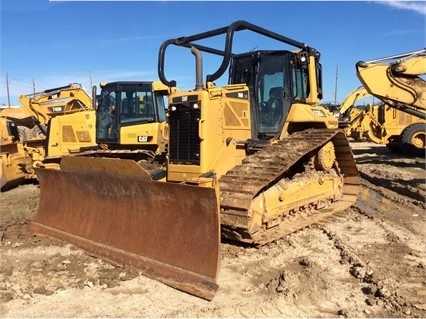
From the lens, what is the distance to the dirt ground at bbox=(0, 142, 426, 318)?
3.96 m

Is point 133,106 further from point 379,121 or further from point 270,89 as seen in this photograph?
point 379,121

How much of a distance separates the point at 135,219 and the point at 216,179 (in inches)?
51.8

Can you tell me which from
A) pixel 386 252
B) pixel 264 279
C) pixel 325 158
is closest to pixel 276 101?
pixel 325 158

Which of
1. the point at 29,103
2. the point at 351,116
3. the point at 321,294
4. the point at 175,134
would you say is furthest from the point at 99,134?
the point at 351,116

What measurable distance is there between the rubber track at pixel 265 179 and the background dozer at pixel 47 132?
18.9ft

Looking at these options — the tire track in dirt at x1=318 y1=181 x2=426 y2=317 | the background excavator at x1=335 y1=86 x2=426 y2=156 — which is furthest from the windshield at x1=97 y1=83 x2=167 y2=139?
the background excavator at x1=335 y1=86 x2=426 y2=156

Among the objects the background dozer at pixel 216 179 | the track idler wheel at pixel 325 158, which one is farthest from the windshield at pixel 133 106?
the track idler wheel at pixel 325 158

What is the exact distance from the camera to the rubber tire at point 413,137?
53.0ft

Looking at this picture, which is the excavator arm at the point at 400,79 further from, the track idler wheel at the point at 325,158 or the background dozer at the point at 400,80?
the track idler wheel at the point at 325,158

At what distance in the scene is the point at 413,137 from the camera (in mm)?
16234

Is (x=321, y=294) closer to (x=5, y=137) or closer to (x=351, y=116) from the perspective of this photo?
(x=5, y=137)

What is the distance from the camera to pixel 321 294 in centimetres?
420

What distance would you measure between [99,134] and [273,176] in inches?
250

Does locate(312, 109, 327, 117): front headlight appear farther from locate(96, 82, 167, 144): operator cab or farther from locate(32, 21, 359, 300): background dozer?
locate(96, 82, 167, 144): operator cab
